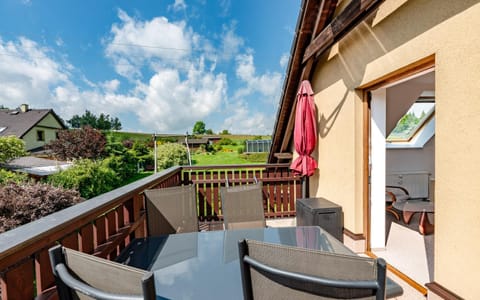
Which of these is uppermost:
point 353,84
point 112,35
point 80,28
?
point 80,28

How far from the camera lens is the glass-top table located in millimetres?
1183

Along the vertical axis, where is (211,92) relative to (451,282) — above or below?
above

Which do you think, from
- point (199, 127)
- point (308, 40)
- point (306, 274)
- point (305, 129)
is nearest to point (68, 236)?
point (306, 274)

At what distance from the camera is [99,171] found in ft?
43.3

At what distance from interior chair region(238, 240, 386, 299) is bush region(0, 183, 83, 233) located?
6.17 metres

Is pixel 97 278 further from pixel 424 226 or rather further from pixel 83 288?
pixel 424 226

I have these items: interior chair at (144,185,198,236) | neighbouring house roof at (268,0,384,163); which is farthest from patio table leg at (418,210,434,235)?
interior chair at (144,185,198,236)

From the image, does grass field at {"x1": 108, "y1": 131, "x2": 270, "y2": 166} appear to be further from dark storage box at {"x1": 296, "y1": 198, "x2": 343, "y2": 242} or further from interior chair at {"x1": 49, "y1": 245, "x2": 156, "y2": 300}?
interior chair at {"x1": 49, "y1": 245, "x2": 156, "y2": 300}

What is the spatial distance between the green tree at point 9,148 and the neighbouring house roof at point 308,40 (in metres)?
17.0

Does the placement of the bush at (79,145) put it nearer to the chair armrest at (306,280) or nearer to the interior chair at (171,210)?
the interior chair at (171,210)

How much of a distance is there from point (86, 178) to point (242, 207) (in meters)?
12.4

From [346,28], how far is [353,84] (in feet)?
2.41

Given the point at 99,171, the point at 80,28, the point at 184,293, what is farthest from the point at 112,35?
the point at 184,293

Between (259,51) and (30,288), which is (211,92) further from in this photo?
(30,288)
